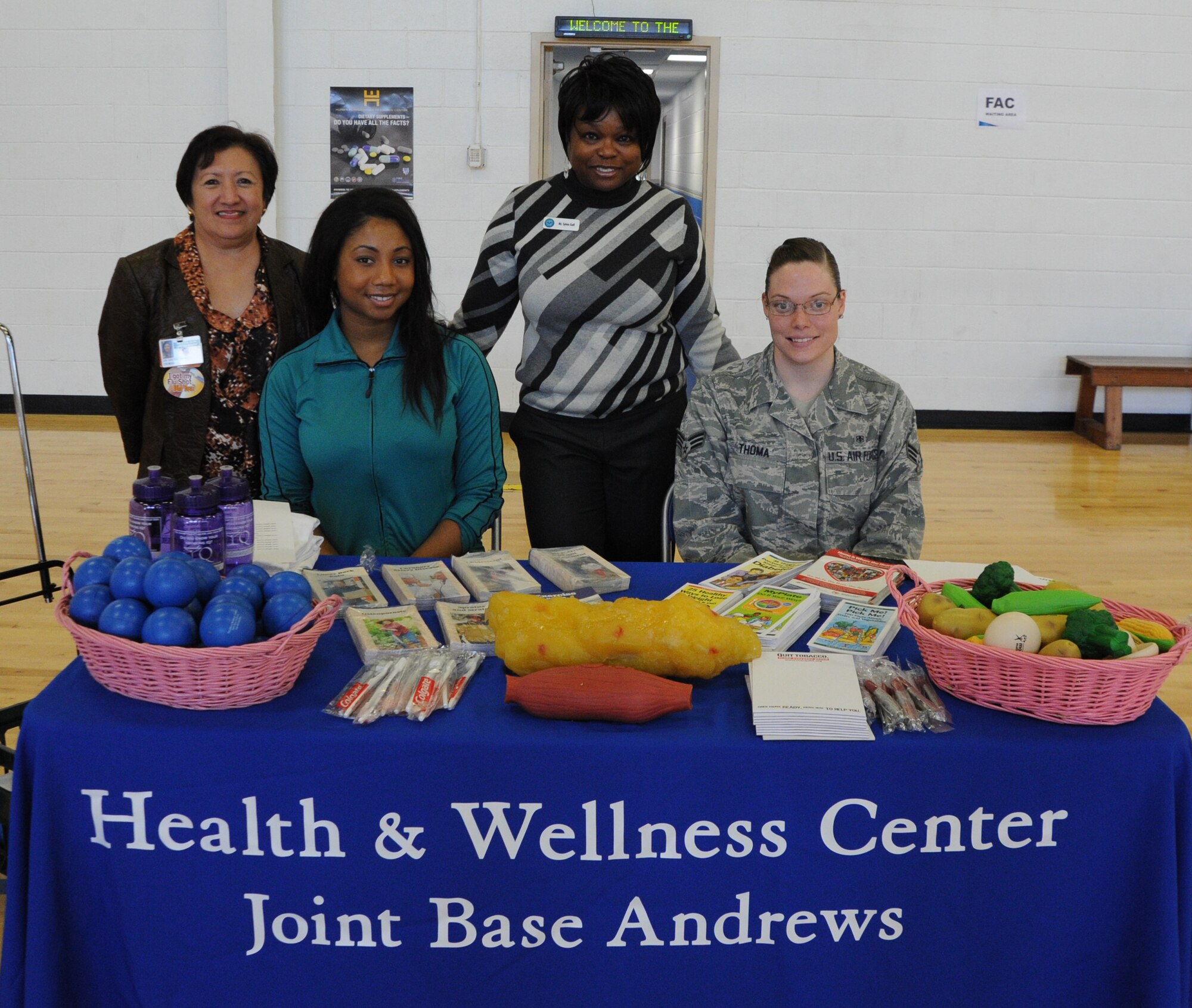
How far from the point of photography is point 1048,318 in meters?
7.02

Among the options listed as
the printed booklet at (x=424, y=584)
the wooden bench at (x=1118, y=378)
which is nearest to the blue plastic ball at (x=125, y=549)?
the printed booklet at (x=424, y=584)

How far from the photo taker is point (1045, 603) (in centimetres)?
150

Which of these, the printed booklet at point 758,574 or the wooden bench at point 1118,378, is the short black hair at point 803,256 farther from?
the wooden bench at point 1118,378

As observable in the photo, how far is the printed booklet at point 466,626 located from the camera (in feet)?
5.39

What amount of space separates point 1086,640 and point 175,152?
254 inches

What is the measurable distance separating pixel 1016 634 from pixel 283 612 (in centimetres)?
93

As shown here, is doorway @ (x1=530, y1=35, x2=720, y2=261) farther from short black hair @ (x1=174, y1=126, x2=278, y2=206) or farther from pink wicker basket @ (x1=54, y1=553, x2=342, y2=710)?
pink wicker basket @ (x1=54, y1=553, x2=342, y2=710)

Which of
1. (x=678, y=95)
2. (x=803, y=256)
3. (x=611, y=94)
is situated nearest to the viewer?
(x=803, y=256)

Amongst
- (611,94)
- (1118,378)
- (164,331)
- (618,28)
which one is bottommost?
(1118,378)

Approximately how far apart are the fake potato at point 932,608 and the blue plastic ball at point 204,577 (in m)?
0.94

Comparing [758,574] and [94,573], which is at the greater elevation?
[94,573]

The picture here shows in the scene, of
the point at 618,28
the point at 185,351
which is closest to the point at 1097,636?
the point at 185,351

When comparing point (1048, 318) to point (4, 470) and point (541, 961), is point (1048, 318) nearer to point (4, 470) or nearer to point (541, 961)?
point (4, 470)

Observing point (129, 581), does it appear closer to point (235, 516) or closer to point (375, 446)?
point (235, 516)
